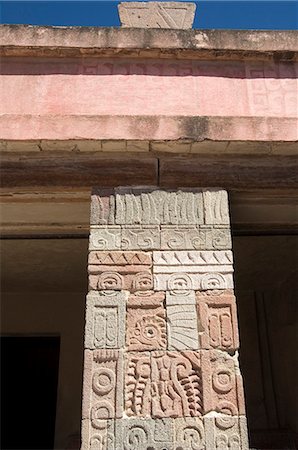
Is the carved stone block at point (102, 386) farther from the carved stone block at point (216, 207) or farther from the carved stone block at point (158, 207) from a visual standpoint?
the carved stone block at point (216, 207)

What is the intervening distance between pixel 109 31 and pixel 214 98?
72 centimetres

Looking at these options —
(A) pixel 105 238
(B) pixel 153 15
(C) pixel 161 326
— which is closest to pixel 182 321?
(C) pixel 161 326

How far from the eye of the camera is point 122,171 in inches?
110

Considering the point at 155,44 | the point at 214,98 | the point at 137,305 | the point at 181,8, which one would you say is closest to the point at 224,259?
the point at 137,305

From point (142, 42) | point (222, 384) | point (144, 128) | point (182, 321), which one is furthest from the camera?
point (142, 42)

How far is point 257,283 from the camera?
4.83 m

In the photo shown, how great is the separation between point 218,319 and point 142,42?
1615mm

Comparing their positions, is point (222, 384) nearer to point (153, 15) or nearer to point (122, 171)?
point (122, 171)

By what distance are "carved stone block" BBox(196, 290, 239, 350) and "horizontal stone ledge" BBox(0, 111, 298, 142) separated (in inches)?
31.9

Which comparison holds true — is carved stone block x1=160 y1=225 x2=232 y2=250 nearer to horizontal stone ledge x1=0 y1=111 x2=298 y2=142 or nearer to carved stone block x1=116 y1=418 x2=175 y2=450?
horizontal stone ledge x1=0 y1=111 x2=298 y2=142

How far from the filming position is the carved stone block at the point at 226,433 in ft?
7.20

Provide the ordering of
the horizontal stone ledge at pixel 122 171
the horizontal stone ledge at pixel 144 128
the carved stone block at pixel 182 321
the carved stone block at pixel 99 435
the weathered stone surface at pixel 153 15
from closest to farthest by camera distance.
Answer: the carved stone block at pixel 99 435
the carved stone block at pixel 182 321
the horizontal stone ledge at pixel 144 128
the horizontal stone ledge at pixel 122 171
the weathered stone surface at pixel 153 15

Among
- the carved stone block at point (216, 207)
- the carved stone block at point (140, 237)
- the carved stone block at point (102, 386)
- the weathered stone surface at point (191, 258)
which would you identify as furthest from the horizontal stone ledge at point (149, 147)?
the carved stone block at point (102, 386)

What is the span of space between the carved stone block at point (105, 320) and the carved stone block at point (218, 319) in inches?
14.8
